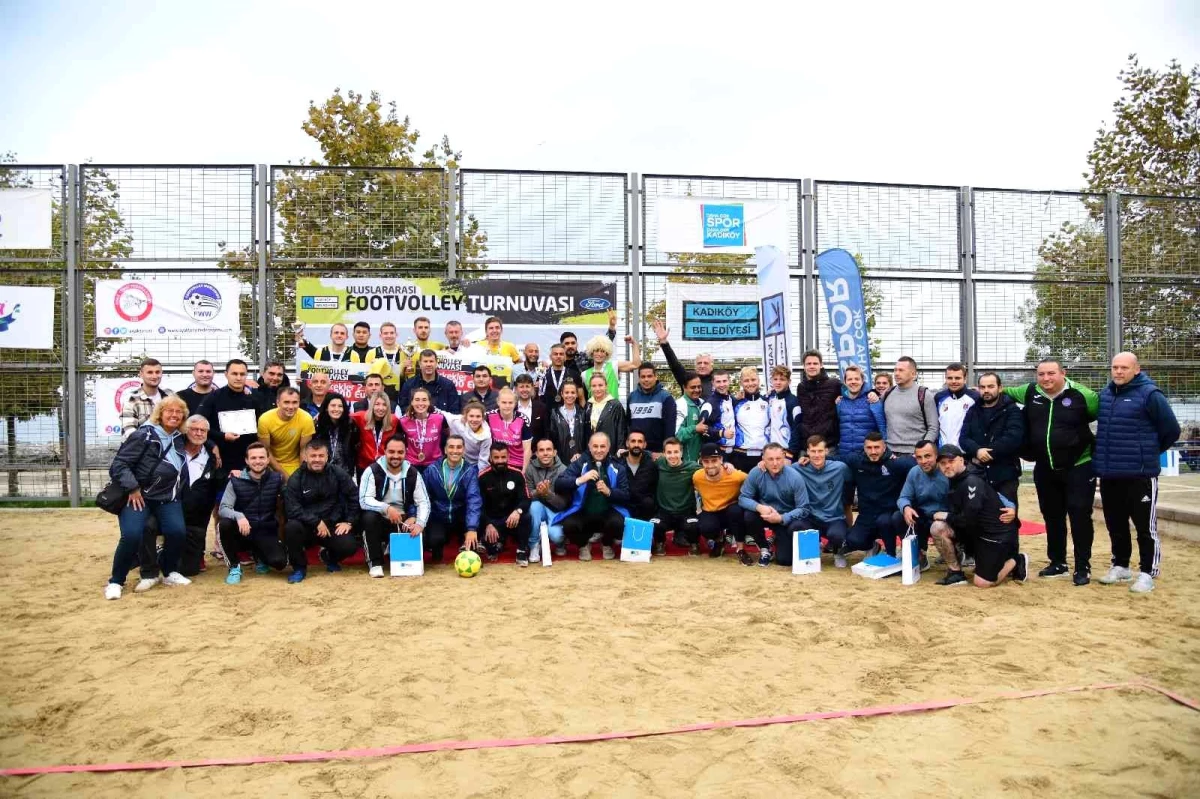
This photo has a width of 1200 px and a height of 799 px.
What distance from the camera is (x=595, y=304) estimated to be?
10.5m

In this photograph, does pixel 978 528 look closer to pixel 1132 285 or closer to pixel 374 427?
pixel 374 427

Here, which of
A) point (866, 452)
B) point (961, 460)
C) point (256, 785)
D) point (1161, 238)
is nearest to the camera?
point (256, 785)

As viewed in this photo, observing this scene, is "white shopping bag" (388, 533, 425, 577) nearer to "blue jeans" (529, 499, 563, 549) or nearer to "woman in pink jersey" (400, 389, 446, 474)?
"woman in pink jersey" (400, 389, 446, 474)

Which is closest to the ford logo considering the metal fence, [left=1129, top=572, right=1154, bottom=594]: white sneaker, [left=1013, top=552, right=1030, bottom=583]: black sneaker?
the metal fence

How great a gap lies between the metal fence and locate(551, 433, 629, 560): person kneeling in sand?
3228mm

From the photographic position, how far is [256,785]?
10.3ft

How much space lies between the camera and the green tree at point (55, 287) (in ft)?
34.5

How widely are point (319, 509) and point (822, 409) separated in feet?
16.0

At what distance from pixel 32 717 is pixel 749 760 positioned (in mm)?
3368

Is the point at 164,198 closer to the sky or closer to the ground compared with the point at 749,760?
closer to the sky

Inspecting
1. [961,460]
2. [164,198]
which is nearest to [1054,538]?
[961,460]

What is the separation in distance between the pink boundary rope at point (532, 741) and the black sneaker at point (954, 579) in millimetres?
2448

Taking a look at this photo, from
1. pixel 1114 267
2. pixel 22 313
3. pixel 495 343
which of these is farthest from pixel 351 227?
pixel 1114 267

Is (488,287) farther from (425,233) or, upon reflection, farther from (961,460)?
(961,460)
